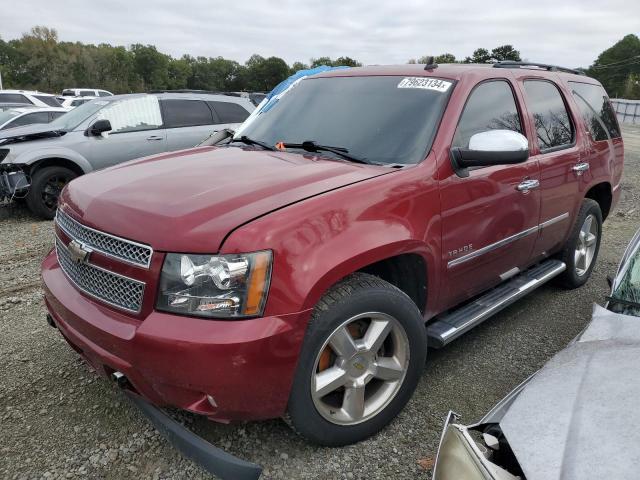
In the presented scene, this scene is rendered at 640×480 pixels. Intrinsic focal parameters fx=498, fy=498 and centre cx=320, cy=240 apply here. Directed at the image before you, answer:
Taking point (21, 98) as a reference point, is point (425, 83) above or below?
above

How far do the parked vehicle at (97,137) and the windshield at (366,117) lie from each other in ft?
14.7

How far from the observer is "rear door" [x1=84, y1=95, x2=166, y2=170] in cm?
717

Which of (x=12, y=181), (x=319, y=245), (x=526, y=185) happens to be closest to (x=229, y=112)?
(x=12, y=181)

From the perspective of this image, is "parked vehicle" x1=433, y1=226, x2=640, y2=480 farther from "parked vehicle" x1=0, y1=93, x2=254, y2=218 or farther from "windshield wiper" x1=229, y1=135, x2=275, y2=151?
"parked vehicle" x1=0, y1=93, x2=254, y2=218

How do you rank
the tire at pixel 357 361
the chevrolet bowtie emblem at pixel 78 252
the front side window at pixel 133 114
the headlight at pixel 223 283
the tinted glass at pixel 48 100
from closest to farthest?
the headlight at pixel 223 283
the tire at pixel 357 361
the chevrolet bowtie emblem at pixel 78 252
the front side window at pixel 133 114
the tinted glass at pixel 48 100

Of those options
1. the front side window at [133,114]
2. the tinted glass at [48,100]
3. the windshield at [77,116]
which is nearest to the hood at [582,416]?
the front side window at [133,114]

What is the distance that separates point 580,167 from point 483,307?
5.28 feet

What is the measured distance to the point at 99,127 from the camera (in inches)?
277

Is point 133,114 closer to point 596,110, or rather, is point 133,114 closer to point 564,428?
Result: point 596,110

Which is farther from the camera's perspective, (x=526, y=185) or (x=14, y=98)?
(x=14, y=98)

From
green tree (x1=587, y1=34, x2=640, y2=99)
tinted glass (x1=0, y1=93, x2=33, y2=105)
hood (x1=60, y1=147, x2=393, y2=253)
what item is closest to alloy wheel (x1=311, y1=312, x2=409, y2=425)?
hood (x1=60, y1=147, x2=393, y2=253)

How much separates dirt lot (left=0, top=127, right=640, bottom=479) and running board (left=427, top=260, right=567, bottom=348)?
374 mm

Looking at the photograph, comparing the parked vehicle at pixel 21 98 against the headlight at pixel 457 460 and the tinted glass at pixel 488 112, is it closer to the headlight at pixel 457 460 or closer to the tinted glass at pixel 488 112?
the tinted glass at pixel 488 112

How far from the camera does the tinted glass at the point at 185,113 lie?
7738mm
